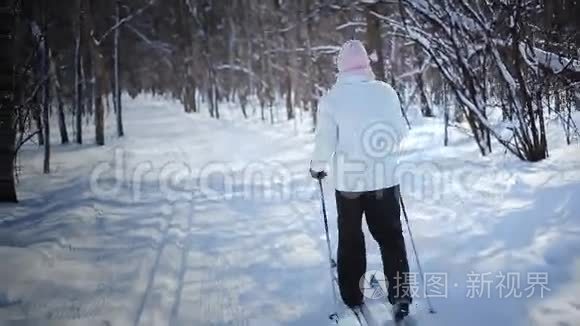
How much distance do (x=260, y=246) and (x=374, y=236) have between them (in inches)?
92.2

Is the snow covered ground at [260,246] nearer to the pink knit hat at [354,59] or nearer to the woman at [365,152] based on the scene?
the woman at [365,152]

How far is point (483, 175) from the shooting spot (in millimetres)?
7723

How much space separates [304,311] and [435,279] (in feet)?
4.00

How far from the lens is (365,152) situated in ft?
11.6

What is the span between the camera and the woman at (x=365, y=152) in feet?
11.5

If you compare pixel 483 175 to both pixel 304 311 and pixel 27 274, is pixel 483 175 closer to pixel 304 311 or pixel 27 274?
pixel 304 311

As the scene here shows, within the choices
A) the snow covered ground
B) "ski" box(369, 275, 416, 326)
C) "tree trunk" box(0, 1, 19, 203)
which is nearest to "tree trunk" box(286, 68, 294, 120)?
the snow covered ground

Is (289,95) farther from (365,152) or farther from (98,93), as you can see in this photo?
(365,152)

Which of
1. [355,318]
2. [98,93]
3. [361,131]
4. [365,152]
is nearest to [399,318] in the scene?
[355,318]

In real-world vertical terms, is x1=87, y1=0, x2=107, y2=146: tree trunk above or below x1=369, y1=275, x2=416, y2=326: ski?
above

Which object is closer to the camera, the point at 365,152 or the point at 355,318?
the point at 365,152

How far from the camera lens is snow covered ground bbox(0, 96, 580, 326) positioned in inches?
157

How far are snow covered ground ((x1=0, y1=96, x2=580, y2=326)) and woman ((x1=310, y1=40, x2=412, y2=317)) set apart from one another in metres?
0.58

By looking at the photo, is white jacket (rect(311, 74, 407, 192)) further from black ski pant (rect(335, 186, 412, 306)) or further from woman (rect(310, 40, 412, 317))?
black ski pant (rect(335, 186, 412, 306))
